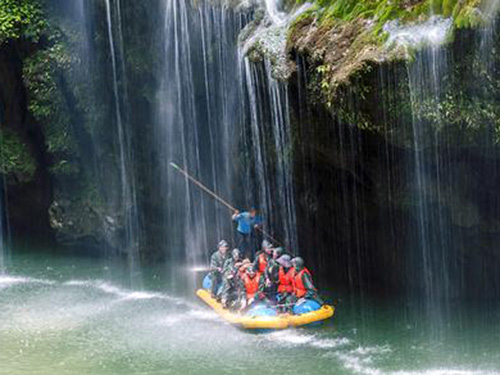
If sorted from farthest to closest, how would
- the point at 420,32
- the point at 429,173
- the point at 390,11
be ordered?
the point at 429,173 → the point at 390,11 → the point at 420,32

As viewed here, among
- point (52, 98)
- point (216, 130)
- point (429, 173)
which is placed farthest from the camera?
point (52, 98)

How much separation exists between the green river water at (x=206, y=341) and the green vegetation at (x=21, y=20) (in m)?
7.43

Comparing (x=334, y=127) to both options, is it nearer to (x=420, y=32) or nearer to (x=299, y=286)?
(x=420, y=32)

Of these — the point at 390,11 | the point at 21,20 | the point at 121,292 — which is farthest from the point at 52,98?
the point at 390,11

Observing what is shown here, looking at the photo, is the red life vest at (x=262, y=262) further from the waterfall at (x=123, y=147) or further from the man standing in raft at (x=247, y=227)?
the waterfall at (x=123, y=147)

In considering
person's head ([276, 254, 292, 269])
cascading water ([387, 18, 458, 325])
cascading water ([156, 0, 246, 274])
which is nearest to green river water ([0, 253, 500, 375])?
cascading water ([387, 18, 458, 325])

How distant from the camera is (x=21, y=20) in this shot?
1995 centimetres

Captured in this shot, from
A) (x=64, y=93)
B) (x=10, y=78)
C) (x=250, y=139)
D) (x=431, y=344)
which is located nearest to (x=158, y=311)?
(x=250, y=139)

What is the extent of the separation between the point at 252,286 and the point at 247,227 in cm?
282

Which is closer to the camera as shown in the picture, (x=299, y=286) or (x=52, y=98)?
(x=299, y=286)

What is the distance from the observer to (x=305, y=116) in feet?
48.3

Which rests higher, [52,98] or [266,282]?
[52,98]

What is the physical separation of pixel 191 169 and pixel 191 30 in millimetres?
3800

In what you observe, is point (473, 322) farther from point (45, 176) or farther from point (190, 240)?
point (45, 176)
